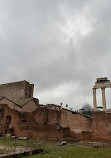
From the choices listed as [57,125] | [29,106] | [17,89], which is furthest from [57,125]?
[17,89]

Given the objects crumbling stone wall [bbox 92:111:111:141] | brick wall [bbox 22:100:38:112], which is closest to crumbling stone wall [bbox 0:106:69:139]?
crumbling stone wall [bbox 92:111:111:141]

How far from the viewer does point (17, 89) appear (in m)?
38.4

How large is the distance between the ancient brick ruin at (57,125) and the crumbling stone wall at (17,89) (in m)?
12.2

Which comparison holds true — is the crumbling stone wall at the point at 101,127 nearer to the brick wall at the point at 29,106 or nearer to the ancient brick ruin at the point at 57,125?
the ancient brick ruin at the point at 57,125

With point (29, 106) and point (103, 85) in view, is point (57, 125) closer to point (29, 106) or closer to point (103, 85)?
point (29, 106)

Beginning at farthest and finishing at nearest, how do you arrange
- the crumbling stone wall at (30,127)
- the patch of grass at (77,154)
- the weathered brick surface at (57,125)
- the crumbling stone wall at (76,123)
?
1. the crumbling stone wall at (76,123)
2. the crumbling stone wall at (30,127)
3. the weathered brick surface at (57,125)
4. the patch of grass at (77,154)

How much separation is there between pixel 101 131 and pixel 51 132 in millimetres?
5506

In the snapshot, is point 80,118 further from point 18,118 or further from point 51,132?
point 18,118

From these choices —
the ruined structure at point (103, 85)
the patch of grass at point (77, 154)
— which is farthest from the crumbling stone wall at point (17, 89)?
the patch of grass at point (77, 154)

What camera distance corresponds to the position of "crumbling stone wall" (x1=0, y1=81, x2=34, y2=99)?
124 ft

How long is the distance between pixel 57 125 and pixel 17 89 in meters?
20.8

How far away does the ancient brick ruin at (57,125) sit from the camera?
57.3 ft

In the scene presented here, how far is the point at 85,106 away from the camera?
70.6m

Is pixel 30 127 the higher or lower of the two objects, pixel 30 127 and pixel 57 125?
the lower
